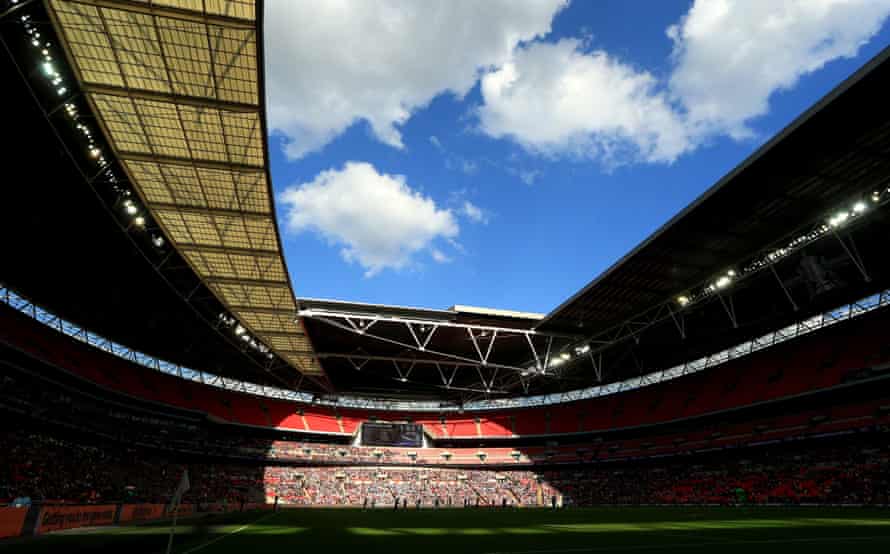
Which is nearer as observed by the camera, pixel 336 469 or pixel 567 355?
pixel 567 355

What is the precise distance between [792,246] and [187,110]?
86.5 feet

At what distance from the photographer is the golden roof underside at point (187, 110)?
551 inches

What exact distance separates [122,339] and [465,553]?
138 feet

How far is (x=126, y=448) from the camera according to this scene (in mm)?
41656

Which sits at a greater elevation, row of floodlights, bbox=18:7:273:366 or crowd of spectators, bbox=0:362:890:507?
row of floodlights, bbox=18:7:273:366

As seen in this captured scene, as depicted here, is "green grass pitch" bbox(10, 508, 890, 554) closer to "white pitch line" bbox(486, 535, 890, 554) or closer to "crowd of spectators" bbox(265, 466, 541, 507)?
"white pitch line" bbox(486, 535, 890, 554)

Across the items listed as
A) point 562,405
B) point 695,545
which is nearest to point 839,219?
point 695,545

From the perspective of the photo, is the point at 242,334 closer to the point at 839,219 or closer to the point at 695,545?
the point at 695,545

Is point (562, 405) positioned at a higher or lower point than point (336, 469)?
higher

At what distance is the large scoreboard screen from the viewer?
186 ft

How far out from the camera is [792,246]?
73.5 feet

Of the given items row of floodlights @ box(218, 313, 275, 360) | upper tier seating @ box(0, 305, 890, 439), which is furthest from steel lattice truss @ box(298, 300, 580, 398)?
upper tier seating @ box(0, 305, 890, 439)

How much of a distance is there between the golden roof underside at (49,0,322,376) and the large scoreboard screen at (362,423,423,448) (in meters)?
35.9

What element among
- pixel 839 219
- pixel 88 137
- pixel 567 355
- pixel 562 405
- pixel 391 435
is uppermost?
pixel 88 137
